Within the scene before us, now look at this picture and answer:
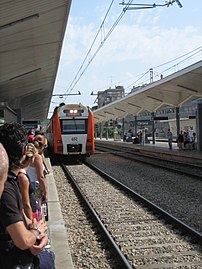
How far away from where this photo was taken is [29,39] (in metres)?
17.1

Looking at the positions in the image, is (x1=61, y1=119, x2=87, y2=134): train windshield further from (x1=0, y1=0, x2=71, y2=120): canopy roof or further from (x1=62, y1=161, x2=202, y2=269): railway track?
(x1=62, y1=161, x2=202, y2=269): railway track

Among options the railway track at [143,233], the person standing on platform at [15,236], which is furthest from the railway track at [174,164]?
the person standing on platform at [15,236]

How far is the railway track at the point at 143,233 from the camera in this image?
5.26m

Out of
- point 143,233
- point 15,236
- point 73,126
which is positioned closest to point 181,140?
point 73,126

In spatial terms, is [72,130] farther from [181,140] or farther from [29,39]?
[181,140]

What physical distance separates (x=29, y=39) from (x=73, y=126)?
4.99m

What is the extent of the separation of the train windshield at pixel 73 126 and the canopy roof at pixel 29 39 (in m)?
3.64

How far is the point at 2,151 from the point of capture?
6.48 ft

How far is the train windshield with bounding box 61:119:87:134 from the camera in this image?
20016mm

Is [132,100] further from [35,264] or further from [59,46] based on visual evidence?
[35,264]

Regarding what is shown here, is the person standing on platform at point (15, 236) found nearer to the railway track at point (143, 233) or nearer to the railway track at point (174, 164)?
the railway track at point (143, 233)

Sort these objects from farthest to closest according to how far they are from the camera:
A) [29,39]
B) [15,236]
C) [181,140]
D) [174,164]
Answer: [181,140]
[174,164]
[29,39]
[15,236]

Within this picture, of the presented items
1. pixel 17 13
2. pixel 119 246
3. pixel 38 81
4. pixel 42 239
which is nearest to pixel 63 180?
pixel 17 13

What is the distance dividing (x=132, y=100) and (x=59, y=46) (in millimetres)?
13796
